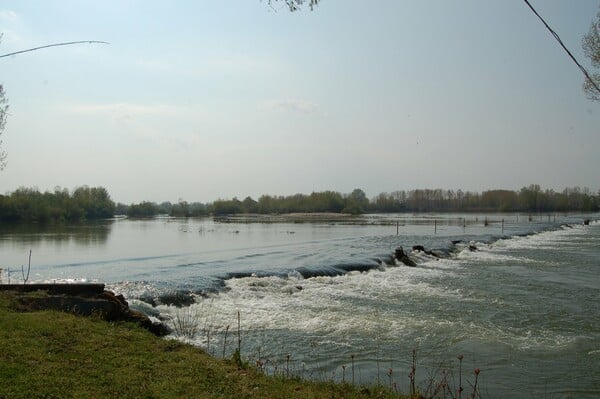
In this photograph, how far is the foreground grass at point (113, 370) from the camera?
6.02 m

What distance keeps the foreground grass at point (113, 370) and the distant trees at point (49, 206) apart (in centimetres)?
8441

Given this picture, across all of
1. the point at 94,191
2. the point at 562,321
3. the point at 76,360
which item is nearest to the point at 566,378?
the point at 562,321

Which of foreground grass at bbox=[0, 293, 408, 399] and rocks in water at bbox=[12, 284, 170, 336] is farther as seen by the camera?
rocks in water at bbox=[12, 284, 170, 336]

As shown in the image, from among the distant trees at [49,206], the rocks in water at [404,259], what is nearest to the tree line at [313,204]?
the distant trees at [49,206]

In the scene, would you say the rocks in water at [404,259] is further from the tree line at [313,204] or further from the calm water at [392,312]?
the tree line at [313,204]

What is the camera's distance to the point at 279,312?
15.0 meters

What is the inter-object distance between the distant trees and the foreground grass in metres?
84.4

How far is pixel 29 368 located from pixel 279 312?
9255 mm

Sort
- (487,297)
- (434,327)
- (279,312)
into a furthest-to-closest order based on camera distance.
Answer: (487,297) < (279,312) < (434,327)

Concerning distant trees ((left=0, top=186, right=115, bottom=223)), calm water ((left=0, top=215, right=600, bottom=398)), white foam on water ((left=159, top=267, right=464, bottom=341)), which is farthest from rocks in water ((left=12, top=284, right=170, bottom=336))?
distant trees ((left=0, top=186, right=115, bottom=223))

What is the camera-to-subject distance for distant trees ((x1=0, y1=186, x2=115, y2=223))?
8131 centimetres

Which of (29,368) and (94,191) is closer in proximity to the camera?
(29,368)

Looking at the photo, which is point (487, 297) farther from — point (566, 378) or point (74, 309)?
point (74, 309)

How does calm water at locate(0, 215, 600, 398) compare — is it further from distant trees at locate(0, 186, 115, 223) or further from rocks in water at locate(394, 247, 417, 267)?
distant trees at locate(0, 186, 115, 223)
